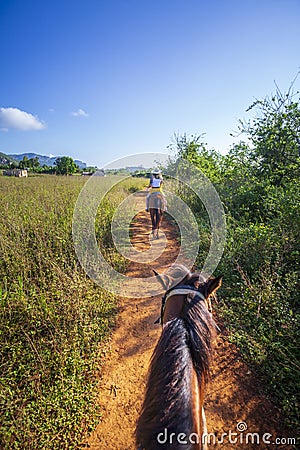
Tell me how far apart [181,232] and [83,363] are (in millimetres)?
5450

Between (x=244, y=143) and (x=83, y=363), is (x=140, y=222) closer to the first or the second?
(x=244, y=143)

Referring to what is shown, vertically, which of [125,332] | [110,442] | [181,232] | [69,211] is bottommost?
[110,442]

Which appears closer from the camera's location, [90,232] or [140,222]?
[90,232]

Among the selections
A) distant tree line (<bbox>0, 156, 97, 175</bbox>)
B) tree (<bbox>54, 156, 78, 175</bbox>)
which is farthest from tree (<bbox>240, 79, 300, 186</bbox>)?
distant tree line (<bbox>0, 156, 97, 175</bbox>)

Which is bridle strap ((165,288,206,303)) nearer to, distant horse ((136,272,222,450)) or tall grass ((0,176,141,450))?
distant horse ((136,272,222,450))

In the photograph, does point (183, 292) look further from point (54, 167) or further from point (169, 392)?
point (54, 167)

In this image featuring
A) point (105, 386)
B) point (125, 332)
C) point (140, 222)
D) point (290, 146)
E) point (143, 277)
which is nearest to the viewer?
point (105, 386)

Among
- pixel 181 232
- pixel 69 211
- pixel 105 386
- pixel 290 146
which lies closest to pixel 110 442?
pixel 105 386

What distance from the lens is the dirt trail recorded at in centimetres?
219

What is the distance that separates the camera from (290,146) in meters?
5.87

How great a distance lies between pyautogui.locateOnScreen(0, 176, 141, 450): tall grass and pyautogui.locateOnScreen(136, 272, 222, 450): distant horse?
1.54 m

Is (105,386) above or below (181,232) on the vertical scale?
below

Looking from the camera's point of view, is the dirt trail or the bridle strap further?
the dirt trail

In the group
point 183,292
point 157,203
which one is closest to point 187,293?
point 183,292
